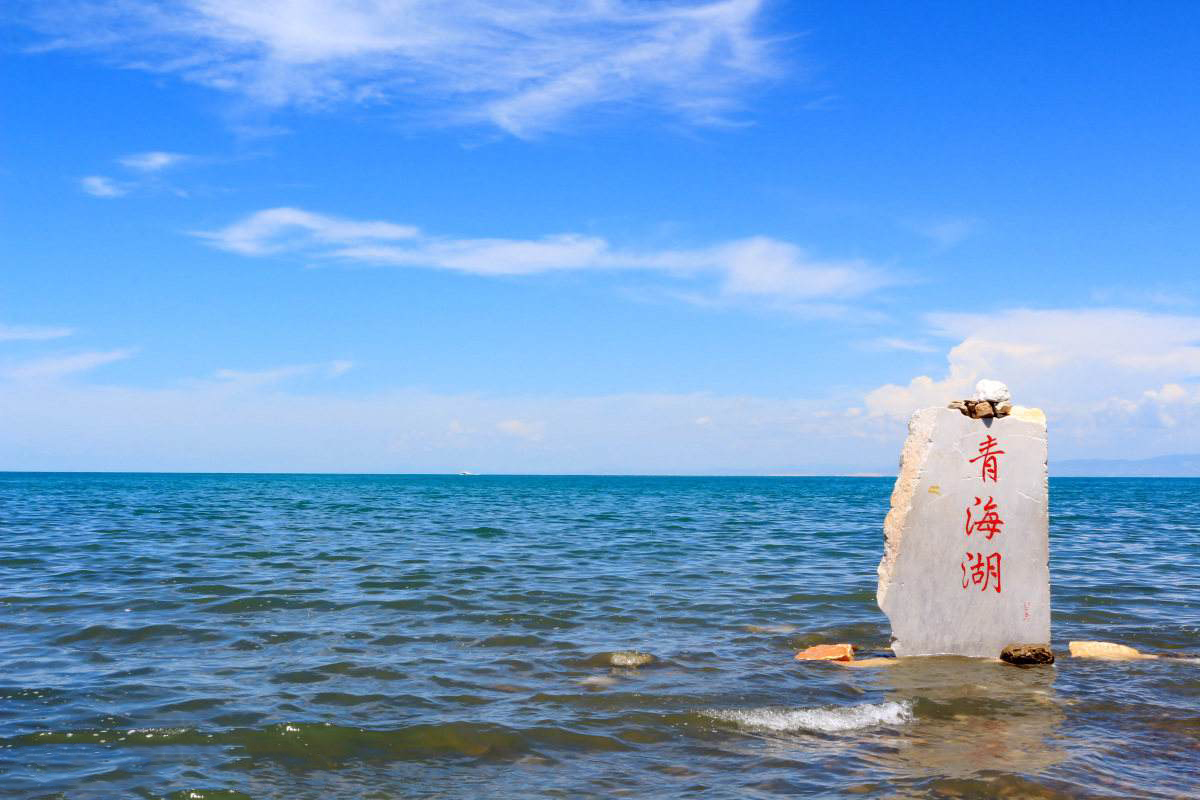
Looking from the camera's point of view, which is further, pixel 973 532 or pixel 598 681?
pixel 973 532

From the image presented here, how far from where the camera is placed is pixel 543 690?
8664 mm

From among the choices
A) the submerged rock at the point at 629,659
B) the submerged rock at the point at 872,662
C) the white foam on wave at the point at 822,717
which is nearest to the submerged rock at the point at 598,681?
the submerged rock at the point at 629,659

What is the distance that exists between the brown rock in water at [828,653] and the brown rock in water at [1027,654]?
1.65 meters

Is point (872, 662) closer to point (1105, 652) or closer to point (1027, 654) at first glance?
point (1027, 654)

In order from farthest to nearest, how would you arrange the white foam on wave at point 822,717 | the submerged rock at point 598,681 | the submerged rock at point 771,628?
the submerged rock at point 771,628
the submerged rock at point 598,681
the white foam on wave at point 822,717

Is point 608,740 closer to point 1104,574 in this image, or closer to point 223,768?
point 223,768

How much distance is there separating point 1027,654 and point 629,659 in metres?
4.32

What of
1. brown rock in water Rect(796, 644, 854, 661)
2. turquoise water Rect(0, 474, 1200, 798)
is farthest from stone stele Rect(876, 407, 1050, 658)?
brown rock in water Rect(796, 644, 854, 661)

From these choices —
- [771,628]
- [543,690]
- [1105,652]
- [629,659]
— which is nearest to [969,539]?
[1105,652]

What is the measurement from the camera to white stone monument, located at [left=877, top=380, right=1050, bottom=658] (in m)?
9.74

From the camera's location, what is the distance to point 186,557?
1878cm

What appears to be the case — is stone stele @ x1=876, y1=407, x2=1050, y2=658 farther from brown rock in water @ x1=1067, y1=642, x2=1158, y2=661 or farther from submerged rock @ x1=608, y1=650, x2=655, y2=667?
submerged rock @ x1=608, y1=650, x2=655, y2=667

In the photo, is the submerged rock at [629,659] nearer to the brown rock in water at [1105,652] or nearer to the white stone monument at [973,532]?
the white stone monument at [973,532]

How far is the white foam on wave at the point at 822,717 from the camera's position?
7543mm
